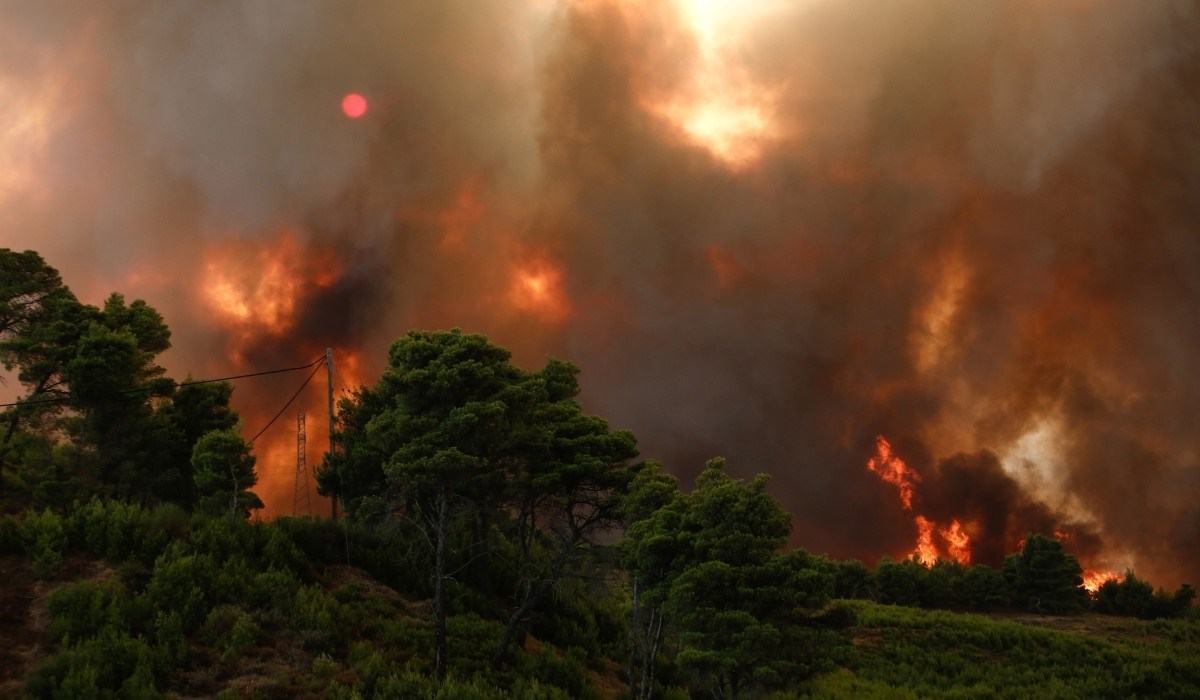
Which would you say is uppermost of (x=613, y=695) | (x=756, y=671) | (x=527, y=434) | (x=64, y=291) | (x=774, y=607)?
(x=64, y=291)

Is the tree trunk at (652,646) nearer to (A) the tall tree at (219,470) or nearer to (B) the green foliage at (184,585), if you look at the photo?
(B) the green foliage at (184,585)

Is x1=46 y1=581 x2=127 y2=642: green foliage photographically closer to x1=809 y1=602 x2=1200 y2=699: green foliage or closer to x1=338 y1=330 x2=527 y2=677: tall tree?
x1=338 y1=330 x2=527 y2=677: tall tree

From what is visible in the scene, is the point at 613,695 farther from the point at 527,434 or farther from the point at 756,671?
the point at 527,434

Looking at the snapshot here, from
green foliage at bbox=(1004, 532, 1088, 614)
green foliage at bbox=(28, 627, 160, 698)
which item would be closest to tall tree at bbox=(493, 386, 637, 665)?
green foliage at bbox=(28, 627, 160, 698)

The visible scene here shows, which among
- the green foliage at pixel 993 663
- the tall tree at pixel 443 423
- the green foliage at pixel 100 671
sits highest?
the tall tree at pixel 443 423

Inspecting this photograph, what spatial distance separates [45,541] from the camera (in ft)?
93.5

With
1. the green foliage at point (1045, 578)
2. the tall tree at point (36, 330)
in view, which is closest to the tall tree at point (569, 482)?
the tall tree at point (36, 330)

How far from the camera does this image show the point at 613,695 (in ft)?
111

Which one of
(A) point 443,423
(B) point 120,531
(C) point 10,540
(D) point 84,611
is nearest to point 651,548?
(A) point 443,423

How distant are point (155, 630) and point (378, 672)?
836cm

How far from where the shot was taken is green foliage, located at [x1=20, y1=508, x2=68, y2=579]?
90.1ft

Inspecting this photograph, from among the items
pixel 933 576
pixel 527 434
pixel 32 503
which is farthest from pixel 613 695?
pixel 933 576

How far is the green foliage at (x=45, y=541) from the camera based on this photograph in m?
27.5

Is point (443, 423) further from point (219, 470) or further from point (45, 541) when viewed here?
point (219, 470)
